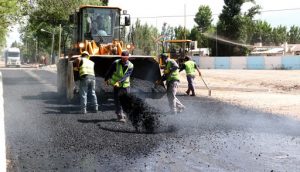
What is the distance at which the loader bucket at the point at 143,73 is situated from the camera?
12.5 m

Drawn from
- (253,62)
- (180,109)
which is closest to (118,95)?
(180,109)

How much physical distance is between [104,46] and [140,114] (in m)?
3.96

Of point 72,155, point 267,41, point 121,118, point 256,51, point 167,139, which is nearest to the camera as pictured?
point 72,155

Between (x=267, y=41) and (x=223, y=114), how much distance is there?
84.3 meters

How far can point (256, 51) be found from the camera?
69.1 m

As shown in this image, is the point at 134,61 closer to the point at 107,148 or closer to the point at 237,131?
the point at 237,131

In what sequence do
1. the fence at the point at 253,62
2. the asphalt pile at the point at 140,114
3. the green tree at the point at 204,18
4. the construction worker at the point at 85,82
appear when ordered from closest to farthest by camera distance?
the asphalt pile at the point at 140,114, the construction worker at the point at 85,82, the fence at the point at 253,62, the green tree at the point at 204,18

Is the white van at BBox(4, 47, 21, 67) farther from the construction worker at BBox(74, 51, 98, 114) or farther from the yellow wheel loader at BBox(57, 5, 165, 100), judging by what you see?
the construction worker at BBox(74, 51, 98, 114)

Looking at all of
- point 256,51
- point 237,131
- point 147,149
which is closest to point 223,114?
point 237,131

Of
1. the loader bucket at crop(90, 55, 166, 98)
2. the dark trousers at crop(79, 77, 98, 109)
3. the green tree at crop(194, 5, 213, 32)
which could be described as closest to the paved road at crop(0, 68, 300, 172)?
the dark trousers at crop(79, 77, 98, 109)

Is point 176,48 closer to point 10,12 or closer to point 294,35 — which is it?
point 10,12

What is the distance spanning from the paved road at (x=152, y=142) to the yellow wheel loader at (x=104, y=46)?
1.35 meters

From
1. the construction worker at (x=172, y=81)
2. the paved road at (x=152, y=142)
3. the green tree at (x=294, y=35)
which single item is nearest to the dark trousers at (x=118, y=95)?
the paved road at (x=152, y=142)

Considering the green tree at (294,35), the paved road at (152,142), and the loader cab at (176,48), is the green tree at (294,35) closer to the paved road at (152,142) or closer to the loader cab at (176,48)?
the loader cab at (176,48)
